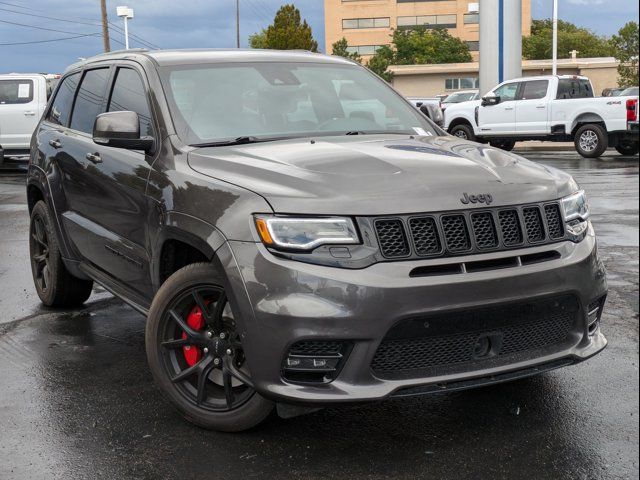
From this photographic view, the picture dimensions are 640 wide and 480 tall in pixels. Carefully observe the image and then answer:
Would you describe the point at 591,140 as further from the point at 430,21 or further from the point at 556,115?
the point at 430,21

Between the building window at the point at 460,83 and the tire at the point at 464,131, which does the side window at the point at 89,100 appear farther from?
the building window at the point at 460,83

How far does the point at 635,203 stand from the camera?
1392mm

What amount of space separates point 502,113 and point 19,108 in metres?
11.7

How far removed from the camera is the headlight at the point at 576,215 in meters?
3.87

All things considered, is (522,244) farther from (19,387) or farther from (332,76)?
(19,387)

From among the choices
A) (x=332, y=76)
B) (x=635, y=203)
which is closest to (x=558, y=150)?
(x=332, y=76)

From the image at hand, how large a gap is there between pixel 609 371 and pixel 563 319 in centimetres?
112

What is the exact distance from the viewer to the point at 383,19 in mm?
98812

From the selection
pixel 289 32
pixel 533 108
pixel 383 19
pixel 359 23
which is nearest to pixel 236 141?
pixel 533 108

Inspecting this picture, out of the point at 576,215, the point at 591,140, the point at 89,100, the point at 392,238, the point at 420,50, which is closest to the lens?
the point at 392,238

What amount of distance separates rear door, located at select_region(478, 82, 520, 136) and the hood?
18.4 m

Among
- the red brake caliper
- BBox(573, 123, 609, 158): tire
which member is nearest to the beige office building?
BBox(573, 123, 609, 158): tire

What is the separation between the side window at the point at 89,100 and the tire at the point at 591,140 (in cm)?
1647

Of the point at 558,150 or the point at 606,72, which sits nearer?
the point at 558,150
